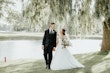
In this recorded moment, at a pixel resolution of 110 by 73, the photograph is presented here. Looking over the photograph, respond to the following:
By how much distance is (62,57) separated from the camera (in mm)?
11711

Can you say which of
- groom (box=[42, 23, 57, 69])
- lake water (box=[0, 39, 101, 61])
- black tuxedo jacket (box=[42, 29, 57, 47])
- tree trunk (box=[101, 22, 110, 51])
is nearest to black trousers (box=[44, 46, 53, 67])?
groom (box=[42, 23, 57, 69])

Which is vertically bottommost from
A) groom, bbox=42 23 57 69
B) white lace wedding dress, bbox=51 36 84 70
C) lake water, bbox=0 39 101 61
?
lake water, bbox=0 39 101 61

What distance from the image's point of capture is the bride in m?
11.6

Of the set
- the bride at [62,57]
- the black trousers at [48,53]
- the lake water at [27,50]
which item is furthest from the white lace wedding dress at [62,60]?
the lake water at [27,50]

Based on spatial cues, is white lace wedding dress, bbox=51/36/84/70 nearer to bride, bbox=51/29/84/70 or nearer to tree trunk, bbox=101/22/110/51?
bride, bbox=51/29/84/70

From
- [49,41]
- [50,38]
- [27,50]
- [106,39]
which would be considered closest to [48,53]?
[49,41]

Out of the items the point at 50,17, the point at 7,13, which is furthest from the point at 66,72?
the point at 7,13

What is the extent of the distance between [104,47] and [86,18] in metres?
3.49

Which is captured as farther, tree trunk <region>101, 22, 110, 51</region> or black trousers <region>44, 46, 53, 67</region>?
tree trunk <region>101, 22, 110, 51</region>

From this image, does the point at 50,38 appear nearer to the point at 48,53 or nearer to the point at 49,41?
the point at 49,41

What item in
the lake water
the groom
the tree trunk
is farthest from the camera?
the lake water

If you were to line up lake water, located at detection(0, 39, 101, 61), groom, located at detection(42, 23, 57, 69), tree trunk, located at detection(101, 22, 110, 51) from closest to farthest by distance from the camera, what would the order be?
1. groom, located at detection(42, 23, 57, 69)
2. tree trunk, located at detection(101, 22, 110, 51)
3. lake water, located at detection(0, 39, 101, 61)

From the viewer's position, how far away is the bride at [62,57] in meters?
11.6

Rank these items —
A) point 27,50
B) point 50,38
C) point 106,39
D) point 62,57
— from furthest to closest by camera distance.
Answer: point 27,50 < point 106,39 < point 62,57 < point 50,38
